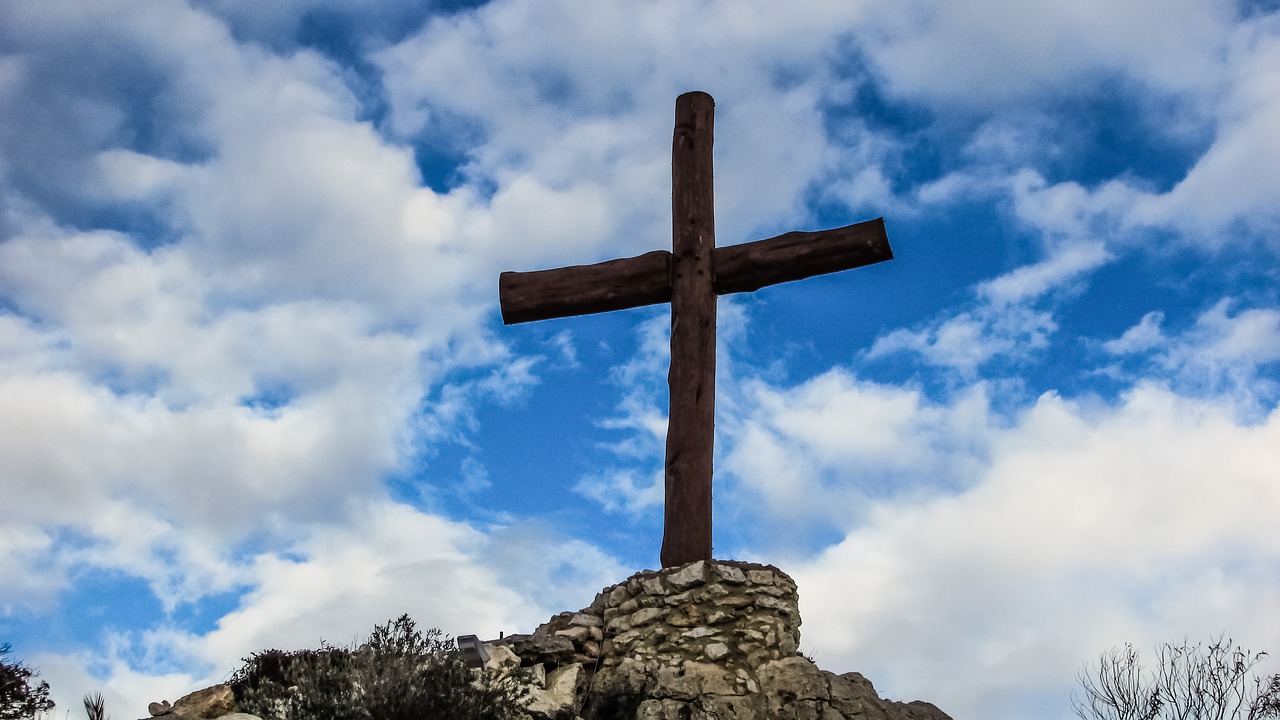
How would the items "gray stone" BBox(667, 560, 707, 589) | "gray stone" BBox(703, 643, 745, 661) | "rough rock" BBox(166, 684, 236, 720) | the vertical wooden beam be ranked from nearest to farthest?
1. "gray stone" BBox(703, 643, 745, 661)
2. "rough rock" BBox(166, 684, 236, 720)
3. "gray stone" BBox(667, 560, 707, 589)
4. the vertical wooden beam

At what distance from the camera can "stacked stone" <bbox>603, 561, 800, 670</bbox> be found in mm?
9477

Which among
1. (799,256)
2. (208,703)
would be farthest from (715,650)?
(208,703)

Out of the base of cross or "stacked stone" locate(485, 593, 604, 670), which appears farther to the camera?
"stacked stone" locate(485, 593, 604, 670)

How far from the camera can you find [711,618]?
31.3ft

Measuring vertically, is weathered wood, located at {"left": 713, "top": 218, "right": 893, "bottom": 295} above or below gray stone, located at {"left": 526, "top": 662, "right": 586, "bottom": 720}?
above

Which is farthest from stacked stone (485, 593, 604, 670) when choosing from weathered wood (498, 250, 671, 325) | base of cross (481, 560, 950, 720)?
weathered wood (498, 250, 671, 325)

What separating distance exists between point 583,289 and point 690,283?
117cm

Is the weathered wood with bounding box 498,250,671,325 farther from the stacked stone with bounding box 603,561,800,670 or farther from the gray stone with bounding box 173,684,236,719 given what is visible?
the gray stone with bounding box 173,684,236,719

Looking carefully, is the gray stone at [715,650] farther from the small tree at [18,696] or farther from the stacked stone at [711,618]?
the small tree at [18,696]

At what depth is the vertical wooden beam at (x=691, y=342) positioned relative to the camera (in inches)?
404

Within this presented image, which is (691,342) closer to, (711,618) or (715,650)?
(711,618)

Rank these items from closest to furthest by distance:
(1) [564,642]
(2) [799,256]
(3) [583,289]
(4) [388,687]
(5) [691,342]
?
(4) [388,687] < (1) [564,642] < (5) [691,342] < (2) [799,256] < (3) [583,289]

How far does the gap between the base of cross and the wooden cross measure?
1.74 ft

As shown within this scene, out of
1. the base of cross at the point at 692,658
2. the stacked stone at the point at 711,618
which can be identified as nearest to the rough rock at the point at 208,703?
the base of cross at the point at 692,658
